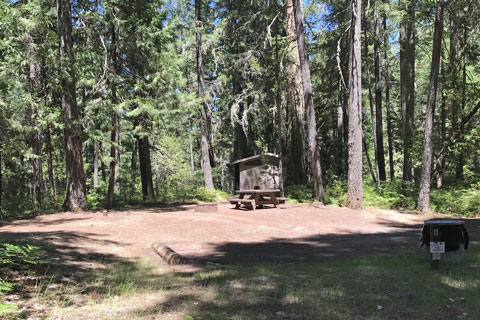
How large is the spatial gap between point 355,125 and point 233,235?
758cm

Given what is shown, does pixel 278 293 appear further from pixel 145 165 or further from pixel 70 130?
pixel 145 165

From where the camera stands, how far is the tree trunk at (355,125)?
1400 cm

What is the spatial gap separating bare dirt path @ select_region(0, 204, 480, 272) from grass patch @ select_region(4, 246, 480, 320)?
97 centimetres

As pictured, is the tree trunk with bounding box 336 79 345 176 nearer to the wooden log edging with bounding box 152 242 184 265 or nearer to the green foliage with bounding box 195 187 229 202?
the green foliage with bounding box 195 187 229 202

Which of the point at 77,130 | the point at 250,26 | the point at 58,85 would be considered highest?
the point at 250,26

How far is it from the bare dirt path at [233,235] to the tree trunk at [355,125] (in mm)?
967

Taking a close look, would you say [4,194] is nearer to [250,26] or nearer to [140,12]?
[140,12]

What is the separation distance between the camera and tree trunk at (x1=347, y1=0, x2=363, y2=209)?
14000mm

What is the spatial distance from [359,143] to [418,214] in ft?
11.2

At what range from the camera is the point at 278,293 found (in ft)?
14.1

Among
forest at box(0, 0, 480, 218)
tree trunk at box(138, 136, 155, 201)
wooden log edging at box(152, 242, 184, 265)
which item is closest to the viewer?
wooden log edging at box(152, 242, 184, 265)

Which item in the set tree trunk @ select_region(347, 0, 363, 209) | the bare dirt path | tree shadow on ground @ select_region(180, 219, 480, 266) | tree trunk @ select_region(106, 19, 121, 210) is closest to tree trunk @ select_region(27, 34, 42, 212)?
tree trunk @ select_region(106, 19, 121, 210)

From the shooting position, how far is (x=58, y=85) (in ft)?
42.3

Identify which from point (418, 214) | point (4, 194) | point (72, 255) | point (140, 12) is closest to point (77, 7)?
point (140, 12)
